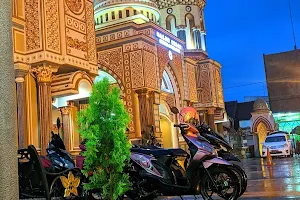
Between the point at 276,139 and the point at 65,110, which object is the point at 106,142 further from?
the point at 276,139

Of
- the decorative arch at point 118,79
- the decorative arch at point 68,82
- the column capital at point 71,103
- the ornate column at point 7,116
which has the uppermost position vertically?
the decorative arch at point 118,79

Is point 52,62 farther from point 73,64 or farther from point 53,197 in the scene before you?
point 53,197

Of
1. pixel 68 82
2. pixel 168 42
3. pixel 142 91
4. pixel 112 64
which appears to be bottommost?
pixel 68 82

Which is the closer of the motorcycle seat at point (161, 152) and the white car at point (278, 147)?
the motorcycle seat at point (161, 152)

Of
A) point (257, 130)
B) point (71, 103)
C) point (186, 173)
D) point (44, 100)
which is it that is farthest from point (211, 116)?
point (186, 173)

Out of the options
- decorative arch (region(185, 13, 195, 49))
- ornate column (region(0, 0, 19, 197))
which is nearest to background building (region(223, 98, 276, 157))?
decorative arch (region(185, 13, 195, 49))

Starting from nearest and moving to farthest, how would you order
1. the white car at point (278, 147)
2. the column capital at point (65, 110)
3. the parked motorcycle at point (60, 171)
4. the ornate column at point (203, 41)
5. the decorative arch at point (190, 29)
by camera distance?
the parked motorcycle at point (60, 171) → the column capital at point (65, 110) → the white car at point (278, 147) → the decorative arch at point (190, 29) → the ornate column at point (203, 41)

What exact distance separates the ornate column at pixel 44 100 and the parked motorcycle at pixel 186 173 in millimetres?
5300

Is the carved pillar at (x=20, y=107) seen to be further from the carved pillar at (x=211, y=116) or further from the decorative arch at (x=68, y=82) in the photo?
the carved pillar at (x=211, y=116)

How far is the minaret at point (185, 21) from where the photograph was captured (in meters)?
31.1

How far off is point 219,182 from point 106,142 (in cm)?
220

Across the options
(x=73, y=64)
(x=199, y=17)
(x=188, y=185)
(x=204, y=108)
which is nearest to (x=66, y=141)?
(x=73, y=64)

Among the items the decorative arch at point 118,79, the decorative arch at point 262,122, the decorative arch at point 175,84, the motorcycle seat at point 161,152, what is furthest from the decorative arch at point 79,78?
the decorative arch at point 262,122

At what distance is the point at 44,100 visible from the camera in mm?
11180
